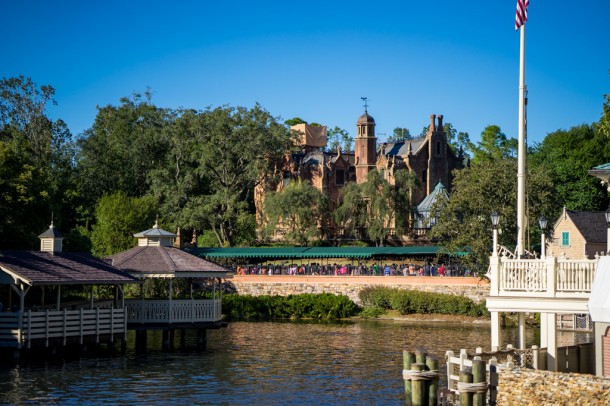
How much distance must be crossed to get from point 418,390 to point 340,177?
81.7 m

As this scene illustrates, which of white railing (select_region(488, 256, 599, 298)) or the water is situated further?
the water

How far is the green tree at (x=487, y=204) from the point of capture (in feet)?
216

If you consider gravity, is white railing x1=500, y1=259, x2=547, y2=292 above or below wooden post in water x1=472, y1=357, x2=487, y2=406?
above

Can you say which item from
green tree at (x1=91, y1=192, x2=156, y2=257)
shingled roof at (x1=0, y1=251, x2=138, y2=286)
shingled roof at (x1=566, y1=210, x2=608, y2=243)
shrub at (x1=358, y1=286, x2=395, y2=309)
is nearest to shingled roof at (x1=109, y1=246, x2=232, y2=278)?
shingled roof at (x1=0, y1=251, x2=138, y2=286)

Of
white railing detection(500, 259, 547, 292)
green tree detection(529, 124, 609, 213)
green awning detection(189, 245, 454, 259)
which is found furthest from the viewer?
green tree detection(529, 124, 609, 213)

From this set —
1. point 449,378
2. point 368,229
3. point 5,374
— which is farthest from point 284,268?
point 449,378

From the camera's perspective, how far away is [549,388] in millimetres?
23531

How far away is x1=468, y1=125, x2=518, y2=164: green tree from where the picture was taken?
408 ft

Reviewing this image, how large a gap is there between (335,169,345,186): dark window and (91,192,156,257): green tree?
28.7 m

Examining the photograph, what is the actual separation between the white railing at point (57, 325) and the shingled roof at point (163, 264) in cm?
352

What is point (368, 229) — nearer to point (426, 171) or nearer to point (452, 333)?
point (426, 171)

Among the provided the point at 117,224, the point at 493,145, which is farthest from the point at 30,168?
→ the point at 493,145

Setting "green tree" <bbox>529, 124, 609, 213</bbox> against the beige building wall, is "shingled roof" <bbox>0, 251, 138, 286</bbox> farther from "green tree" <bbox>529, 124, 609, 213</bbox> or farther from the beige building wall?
"green tree" <bbox>529, 124, 609, 213</bbox>

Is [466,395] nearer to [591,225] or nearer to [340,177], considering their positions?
[591,225]
